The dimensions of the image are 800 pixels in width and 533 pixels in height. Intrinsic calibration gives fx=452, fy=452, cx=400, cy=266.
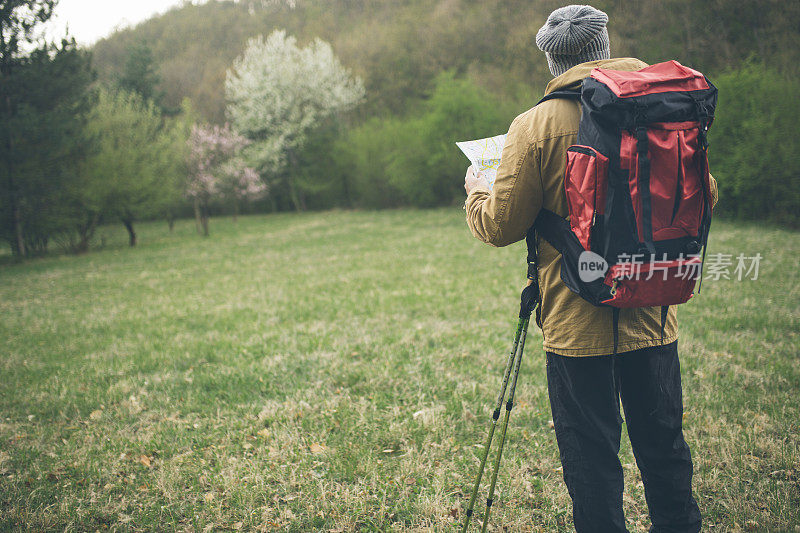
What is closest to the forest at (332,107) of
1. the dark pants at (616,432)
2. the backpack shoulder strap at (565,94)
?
the backpack shoulder strap at (565,94)

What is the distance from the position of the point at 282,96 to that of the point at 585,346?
38051mm

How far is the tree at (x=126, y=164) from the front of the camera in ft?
67.3

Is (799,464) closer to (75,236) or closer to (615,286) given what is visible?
(615,286)


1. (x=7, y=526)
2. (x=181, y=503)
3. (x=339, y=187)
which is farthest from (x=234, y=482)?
(x=339, y=187)

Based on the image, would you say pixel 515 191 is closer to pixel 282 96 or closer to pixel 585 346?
pixel 585 346

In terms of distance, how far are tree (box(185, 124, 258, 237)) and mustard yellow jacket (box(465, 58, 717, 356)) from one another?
25.0 metres

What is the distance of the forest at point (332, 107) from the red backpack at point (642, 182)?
31.3 ft

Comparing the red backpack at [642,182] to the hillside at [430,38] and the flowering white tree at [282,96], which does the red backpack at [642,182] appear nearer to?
the hillside at [430,38]

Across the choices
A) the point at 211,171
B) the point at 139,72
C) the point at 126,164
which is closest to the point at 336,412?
the point at 126,164

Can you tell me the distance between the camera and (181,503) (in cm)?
306

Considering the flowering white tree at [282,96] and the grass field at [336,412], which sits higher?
the flowering white tree at [282,96]

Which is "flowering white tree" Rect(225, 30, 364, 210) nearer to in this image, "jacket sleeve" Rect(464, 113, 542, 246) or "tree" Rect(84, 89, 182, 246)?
"tree" Rect(84, 89, 182, 246)

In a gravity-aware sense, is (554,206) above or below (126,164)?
below

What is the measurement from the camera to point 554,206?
5.82 feet
